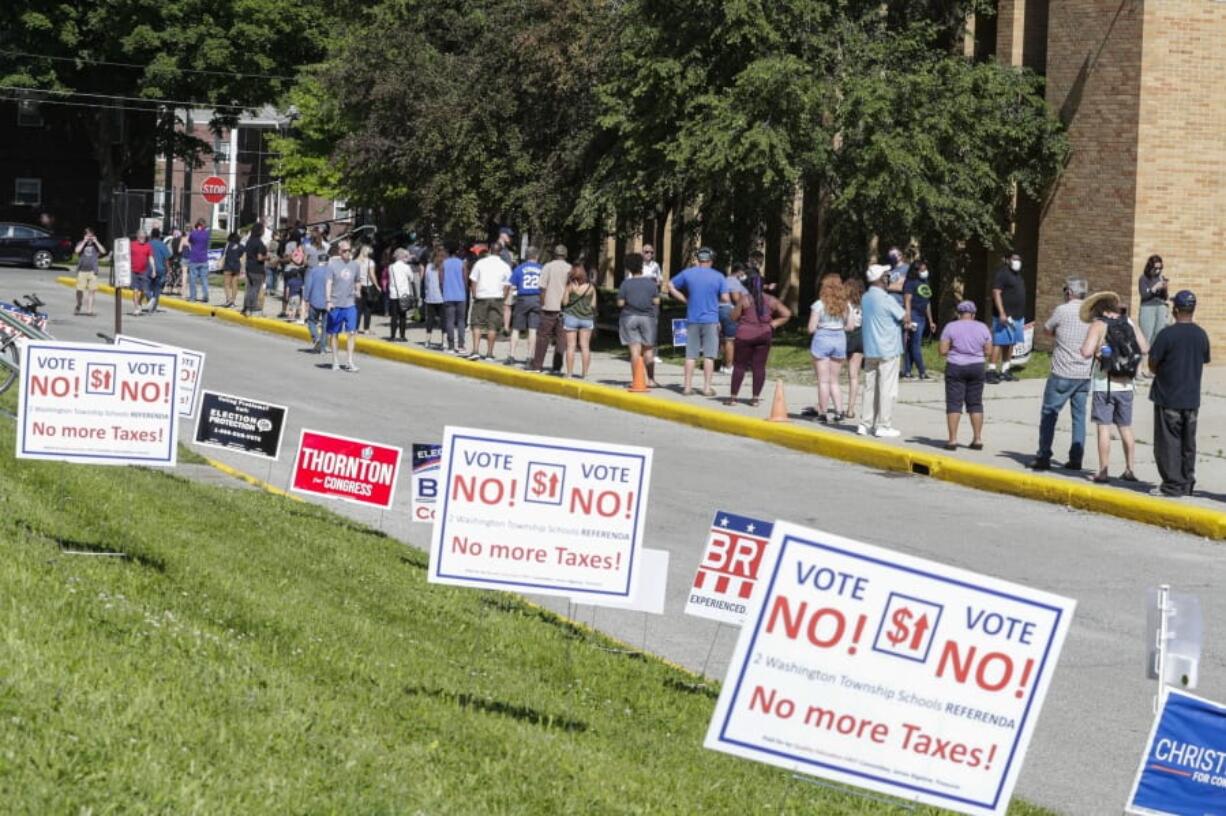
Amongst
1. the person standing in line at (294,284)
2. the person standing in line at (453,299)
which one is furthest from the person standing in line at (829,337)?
the person standing in line at (294,284)

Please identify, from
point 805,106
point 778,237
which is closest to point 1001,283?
point 805,106

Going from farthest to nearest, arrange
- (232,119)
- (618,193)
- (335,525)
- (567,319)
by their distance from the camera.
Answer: (232,119) < (618,193) < (567,319) < (335,525)

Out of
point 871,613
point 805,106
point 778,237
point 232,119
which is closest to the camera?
point 871,613

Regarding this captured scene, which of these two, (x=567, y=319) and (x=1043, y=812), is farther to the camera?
(x=567, y=319)

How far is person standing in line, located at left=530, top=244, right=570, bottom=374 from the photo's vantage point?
2481 cm

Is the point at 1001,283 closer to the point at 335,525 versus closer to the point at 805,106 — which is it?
the point at 805,106

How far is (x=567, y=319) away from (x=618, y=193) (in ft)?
15.7

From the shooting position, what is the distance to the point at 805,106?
2664cm

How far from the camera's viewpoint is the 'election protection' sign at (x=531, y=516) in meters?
7.60

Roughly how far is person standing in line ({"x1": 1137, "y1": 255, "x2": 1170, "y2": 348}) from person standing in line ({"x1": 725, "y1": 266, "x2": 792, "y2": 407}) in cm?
532

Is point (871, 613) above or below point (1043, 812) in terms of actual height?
above

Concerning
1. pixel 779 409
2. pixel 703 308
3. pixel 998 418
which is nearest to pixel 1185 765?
pixel 779 409

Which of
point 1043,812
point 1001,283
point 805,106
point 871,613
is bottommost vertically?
point 1043,812

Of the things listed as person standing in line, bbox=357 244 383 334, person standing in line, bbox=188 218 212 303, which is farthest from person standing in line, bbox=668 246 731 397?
person standing in line, bbox=188 218 212 303
